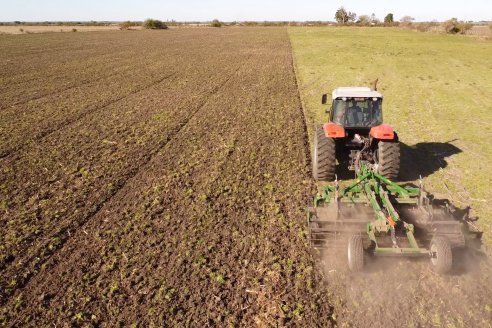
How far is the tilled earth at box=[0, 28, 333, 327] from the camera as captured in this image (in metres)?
5.09

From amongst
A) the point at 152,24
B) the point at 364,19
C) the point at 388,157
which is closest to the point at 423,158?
the point at 388,157

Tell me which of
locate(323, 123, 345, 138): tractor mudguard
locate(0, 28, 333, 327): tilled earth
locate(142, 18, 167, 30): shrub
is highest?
locate(323, 123, 345, 138): tractor mudguard

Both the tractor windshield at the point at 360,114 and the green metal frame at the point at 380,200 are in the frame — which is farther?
the tractor windshield at the point at 360,114

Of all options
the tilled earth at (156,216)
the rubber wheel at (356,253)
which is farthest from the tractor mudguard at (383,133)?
the rubber wheel at (356,253)

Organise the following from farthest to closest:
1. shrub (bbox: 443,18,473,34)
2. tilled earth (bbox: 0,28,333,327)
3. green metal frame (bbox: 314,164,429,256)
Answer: shrub (bbox: 443,18,473,34) → green metal frame (bbox: 314,164,429,256) → tilled earth (bbox: 0,28,333,327)

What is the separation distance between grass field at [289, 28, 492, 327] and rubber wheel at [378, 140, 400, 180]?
1.40 m

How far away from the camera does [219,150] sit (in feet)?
35.1

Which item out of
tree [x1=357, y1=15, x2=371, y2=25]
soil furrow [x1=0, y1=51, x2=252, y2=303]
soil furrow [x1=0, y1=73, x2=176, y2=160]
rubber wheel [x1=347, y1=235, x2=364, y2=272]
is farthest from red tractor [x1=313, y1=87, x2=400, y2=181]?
tree [x1=357, y1=15, x2=371, y2=25]

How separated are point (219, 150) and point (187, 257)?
5.07 meters

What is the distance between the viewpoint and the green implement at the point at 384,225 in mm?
5203

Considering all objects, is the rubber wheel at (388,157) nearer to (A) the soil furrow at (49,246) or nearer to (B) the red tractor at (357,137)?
(B) the red tractor at (357,137)

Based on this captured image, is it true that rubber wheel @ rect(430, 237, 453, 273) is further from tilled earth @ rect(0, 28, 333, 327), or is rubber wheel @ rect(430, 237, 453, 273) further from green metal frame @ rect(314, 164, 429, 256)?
tilled earth @ rect(0, 28, 333, 327)

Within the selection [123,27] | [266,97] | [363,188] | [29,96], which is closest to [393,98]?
[266,97]

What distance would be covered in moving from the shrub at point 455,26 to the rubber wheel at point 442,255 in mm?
73301
